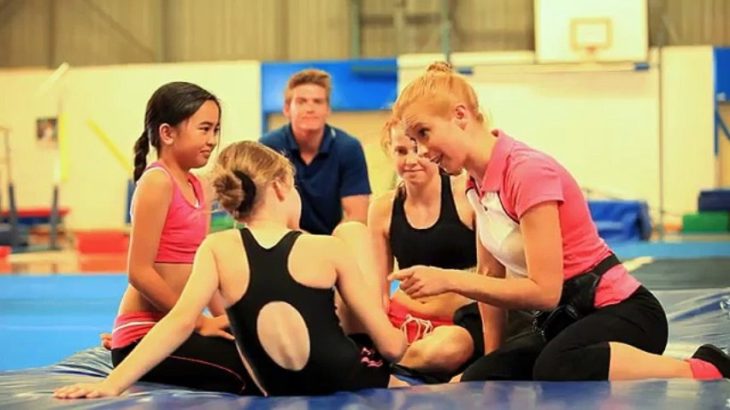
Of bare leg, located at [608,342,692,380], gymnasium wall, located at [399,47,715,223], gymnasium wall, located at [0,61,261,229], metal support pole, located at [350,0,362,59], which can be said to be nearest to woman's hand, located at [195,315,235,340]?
bare leg, located at [608,342,692,380]

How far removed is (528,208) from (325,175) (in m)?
2.00

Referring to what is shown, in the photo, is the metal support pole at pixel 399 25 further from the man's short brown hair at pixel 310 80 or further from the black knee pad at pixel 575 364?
the black knee pad at pixel 575 364

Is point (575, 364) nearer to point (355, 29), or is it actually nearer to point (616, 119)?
point (616, 119)

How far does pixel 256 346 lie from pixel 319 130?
6.64 feet

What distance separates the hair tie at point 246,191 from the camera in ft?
8.07

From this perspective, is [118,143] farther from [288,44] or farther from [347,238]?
[347,238]

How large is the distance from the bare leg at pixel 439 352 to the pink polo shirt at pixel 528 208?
0.35 meters

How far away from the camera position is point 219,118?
10.1ft

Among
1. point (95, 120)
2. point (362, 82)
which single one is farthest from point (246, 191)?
point (95, 120)

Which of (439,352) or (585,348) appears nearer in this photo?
(585,348)

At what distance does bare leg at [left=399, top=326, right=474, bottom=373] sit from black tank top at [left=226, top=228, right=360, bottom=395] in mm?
508

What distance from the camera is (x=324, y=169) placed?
447 cm

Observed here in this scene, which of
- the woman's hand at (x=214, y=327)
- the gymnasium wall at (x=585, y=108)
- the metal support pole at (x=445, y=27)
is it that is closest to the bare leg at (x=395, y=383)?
the woman's hand at (x=214, y=327)

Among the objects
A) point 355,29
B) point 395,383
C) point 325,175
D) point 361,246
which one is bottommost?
point 395,383
